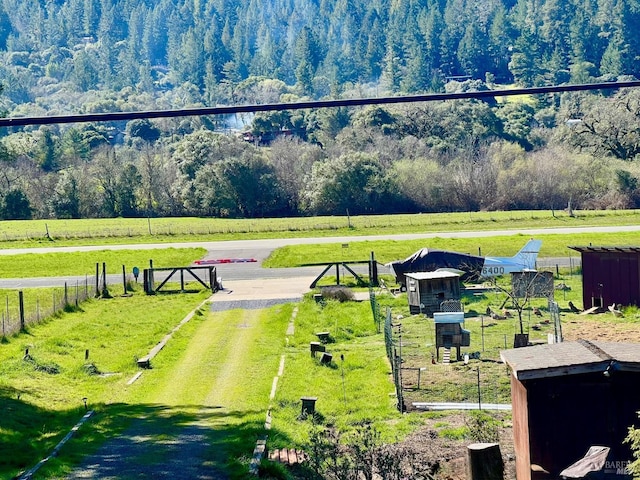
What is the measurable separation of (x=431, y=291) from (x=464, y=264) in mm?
7019

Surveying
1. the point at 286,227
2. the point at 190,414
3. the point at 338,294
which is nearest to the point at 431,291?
the point at 338,294

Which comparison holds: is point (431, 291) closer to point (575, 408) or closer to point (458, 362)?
point (458, 362)

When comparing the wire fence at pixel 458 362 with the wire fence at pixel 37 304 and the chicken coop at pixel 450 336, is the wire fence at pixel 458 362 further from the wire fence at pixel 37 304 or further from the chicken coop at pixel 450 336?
the wire fence at pixel 37 304

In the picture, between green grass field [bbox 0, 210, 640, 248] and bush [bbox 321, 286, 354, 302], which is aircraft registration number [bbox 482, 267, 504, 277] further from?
green grass field [bbox 0, 210, 640, 248]

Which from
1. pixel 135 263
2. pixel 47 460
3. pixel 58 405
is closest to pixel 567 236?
pixel 135 263

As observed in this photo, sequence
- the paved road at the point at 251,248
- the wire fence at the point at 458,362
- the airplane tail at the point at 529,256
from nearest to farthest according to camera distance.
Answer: the wire fence at the point at 458,362 < the airplane tail at the point at 529,256 < the paved road at the point at 251,248

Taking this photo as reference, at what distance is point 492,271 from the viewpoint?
139 feet

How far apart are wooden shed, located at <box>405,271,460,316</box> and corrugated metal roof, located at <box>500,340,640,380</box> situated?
1801cm

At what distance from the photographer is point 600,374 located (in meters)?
15.6

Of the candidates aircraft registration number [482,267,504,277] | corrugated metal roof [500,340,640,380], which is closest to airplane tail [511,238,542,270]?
aircraft registration number [482,267,504,277]

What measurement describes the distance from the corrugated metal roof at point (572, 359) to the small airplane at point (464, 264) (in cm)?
2410

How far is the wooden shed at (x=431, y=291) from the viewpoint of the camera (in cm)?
3534

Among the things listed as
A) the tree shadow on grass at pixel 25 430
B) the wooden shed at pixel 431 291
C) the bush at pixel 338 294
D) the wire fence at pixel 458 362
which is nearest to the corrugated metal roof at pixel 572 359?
the wire fence at pixel 458 362

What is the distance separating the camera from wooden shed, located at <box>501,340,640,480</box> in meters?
15.5
